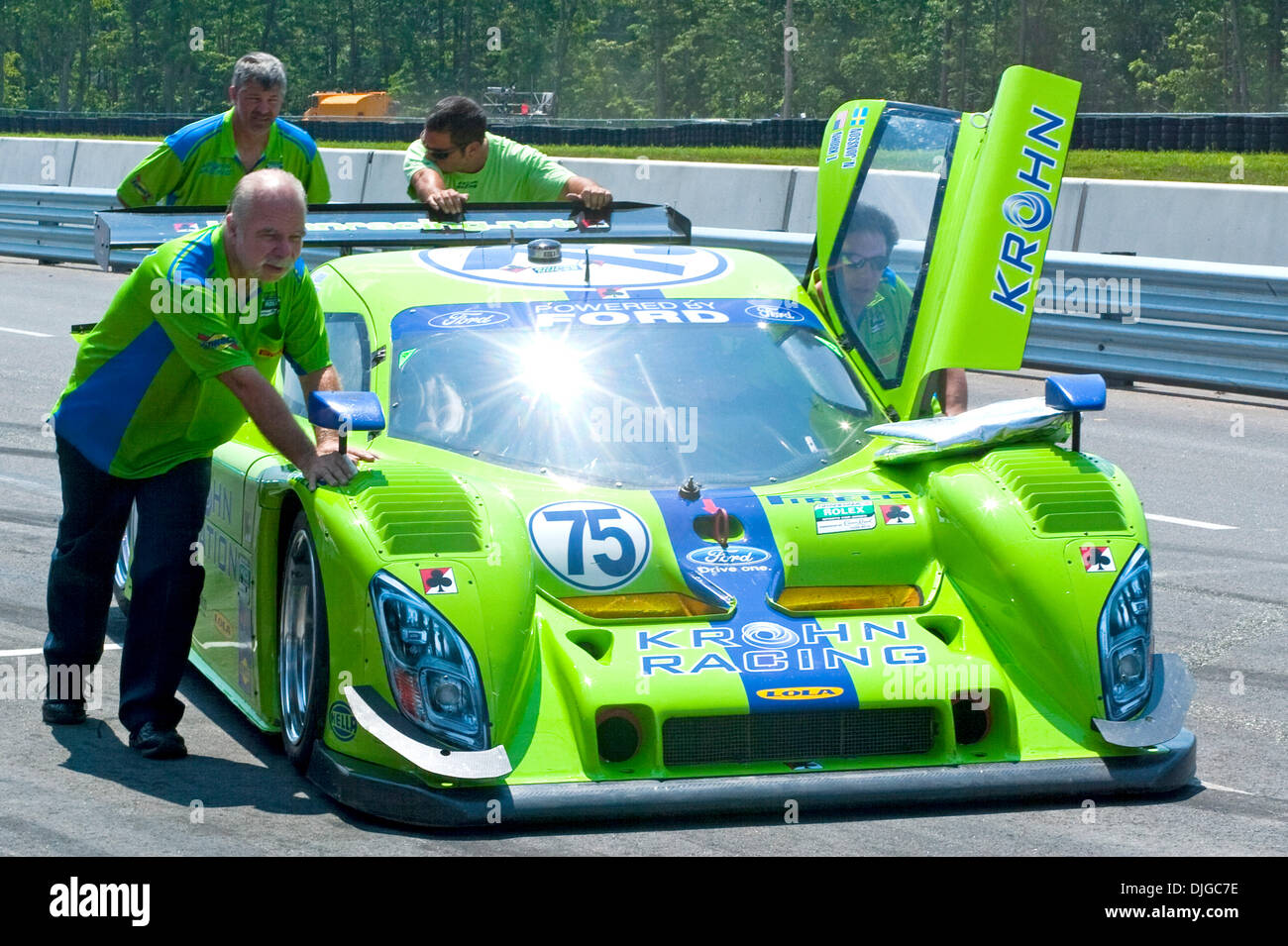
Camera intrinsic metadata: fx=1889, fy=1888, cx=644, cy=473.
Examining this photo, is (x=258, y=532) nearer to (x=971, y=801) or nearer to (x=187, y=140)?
(x=971, y=801)

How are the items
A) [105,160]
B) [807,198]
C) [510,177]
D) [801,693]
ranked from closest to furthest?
[801,693], [510,177], [807,198], [105,160]

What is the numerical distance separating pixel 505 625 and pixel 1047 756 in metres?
1.45

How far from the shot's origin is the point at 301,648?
527 cm

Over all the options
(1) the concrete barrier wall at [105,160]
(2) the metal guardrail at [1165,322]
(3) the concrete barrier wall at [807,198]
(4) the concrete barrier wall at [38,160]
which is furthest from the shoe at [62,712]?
(4) the concrete barrier wall at [38,160]

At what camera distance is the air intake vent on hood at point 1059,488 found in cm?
525

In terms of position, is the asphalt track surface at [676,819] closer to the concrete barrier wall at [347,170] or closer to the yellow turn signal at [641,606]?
the yellow turn signal at [641,606]

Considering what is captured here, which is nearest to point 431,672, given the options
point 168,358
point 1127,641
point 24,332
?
point 168,358

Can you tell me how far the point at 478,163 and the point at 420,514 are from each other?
3.92 meters

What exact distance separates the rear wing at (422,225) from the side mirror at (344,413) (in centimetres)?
145

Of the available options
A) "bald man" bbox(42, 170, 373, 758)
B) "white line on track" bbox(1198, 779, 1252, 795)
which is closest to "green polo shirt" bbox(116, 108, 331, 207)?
"bald man" bbox(42, 170, 373, 758)

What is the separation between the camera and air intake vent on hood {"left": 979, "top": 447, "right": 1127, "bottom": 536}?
5.25 m

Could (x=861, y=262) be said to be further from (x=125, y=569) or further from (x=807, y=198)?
(x=807, y=198)
